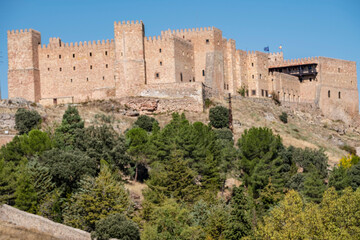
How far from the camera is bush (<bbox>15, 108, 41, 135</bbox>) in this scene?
1988 inches

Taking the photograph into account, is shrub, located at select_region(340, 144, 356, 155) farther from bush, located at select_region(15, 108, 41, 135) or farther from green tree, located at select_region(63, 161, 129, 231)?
green tree, located at select_region(63, 161, 129, 231)

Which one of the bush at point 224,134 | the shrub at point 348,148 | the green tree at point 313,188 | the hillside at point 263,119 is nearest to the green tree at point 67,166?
the hillside at point 263,119

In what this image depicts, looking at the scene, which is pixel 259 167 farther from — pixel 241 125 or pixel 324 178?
pixel 241 125

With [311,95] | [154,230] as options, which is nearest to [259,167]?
[154,230]

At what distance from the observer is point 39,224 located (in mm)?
34688

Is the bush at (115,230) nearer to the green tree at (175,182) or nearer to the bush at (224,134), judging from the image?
the green tree at (175,182)

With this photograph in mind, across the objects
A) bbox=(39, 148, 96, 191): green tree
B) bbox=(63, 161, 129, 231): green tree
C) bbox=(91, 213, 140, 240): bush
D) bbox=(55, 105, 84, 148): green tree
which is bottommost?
bbox=(91, 213, 140, 240): bush

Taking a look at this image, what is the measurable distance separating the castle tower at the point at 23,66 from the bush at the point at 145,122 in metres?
11.9

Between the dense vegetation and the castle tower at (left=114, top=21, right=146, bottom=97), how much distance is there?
6333 mm

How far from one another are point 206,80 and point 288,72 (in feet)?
50.8

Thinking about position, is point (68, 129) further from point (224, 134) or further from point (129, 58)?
point (129, 58)

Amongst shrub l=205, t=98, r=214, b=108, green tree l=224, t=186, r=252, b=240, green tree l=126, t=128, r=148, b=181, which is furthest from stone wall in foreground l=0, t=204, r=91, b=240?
shrub l=205, t=98, r=214, b=108

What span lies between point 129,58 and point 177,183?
2101 cm

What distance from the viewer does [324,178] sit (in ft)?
158
